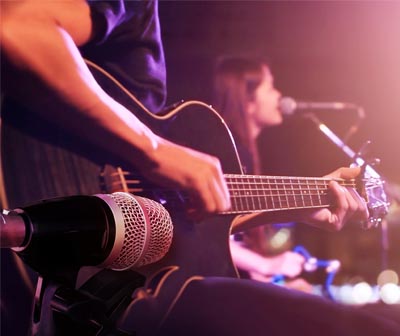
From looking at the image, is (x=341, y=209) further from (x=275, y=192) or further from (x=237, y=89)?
(x=237, y=89)

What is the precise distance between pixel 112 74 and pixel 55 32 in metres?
0.18

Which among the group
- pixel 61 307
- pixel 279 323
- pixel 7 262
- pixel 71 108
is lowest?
pixel 279 323

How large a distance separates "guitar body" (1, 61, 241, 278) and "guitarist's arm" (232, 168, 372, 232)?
0.06 metres

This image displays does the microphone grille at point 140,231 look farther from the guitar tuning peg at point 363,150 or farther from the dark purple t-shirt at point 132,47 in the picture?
the guitar tuning peg at point 363,150

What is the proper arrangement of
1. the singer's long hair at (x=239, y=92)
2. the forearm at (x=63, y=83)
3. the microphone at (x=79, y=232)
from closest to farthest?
the microphone at (x=79, y=232) → the forearm at (x=63, y=83) → the singer's long hair at (x=239, y=92)

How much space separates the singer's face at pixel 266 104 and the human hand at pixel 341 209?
22cm

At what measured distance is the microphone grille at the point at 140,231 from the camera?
0.83m

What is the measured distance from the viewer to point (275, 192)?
145 centimetres

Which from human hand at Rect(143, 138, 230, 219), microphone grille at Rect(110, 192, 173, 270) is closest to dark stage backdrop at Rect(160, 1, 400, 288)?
human hand at Rect(143, 138, 230, 219)

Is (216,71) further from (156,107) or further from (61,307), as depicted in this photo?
(61,307)

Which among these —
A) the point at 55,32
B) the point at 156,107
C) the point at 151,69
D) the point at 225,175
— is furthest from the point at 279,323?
the point at 55,32

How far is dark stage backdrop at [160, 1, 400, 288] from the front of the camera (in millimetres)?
1440

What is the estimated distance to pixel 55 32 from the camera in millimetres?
1399

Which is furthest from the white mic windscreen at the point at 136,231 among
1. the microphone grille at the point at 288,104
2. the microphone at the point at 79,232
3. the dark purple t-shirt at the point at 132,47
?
the microphone grille at the point at 288,104
